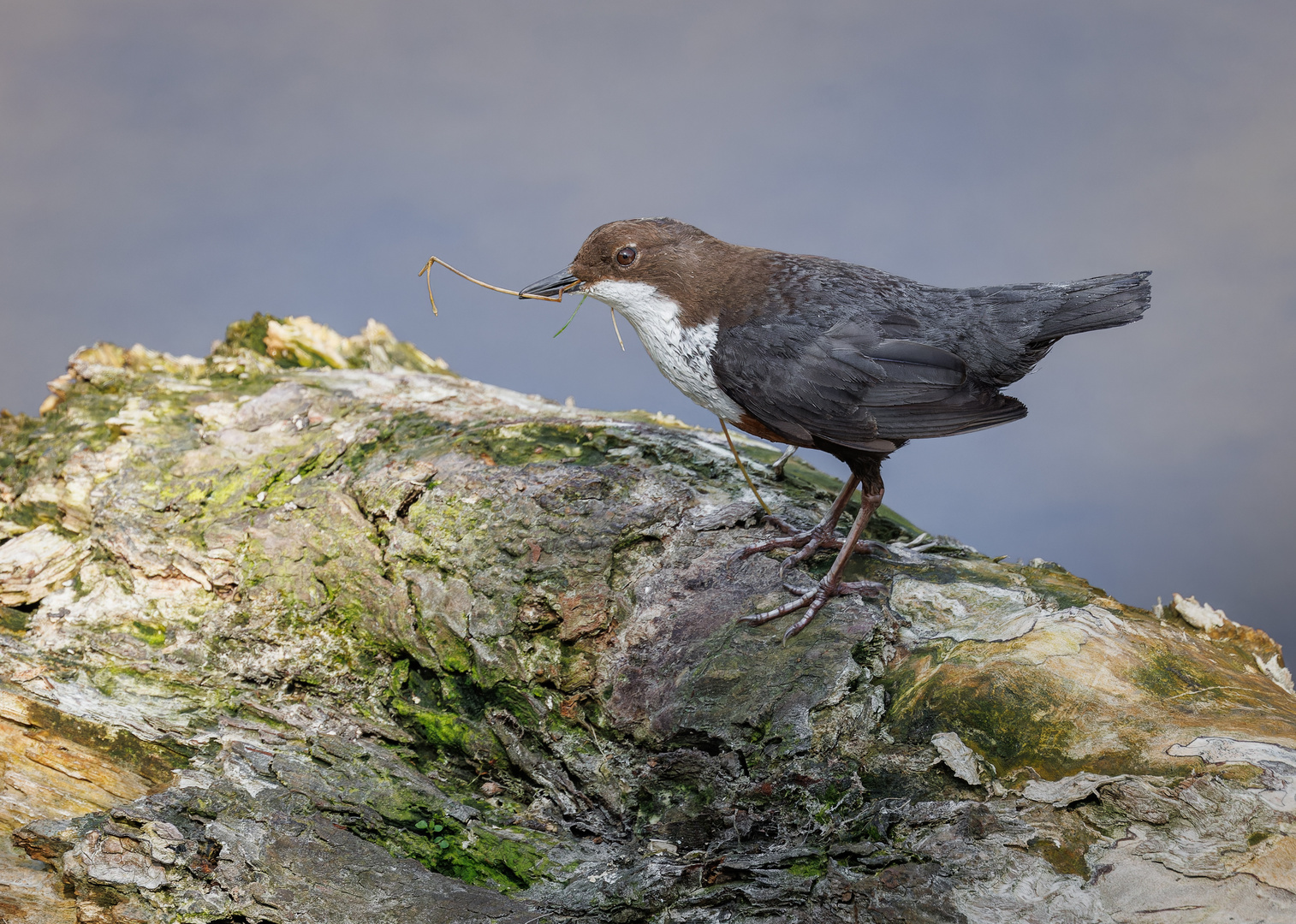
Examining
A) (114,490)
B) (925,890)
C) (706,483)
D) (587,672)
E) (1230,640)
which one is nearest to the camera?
(925,890)

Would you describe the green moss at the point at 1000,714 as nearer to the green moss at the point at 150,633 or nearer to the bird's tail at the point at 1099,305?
the bird's tail at the point at 1099,305

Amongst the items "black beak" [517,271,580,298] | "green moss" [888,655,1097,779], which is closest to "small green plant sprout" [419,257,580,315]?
"black beak" [517,271,580,298]

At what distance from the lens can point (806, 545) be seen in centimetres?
389

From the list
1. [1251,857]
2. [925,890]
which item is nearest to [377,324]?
[925,890]

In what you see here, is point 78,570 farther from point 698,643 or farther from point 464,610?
point 698,643

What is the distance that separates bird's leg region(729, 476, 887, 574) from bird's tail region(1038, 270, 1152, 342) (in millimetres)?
1075

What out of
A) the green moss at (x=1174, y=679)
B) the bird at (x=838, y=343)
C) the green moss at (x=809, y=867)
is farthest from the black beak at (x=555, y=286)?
the green moss at (x=1174, y=679)

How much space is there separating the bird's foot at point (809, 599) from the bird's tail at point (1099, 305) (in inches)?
51.0

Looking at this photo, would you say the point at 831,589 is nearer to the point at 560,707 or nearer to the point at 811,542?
the point at 811,542

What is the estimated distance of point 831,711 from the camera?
318 cm

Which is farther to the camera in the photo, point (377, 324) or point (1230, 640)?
point (377, 324)

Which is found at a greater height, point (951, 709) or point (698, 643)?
point (698, 643)

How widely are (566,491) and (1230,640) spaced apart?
2.95m

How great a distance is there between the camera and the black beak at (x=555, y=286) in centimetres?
408
